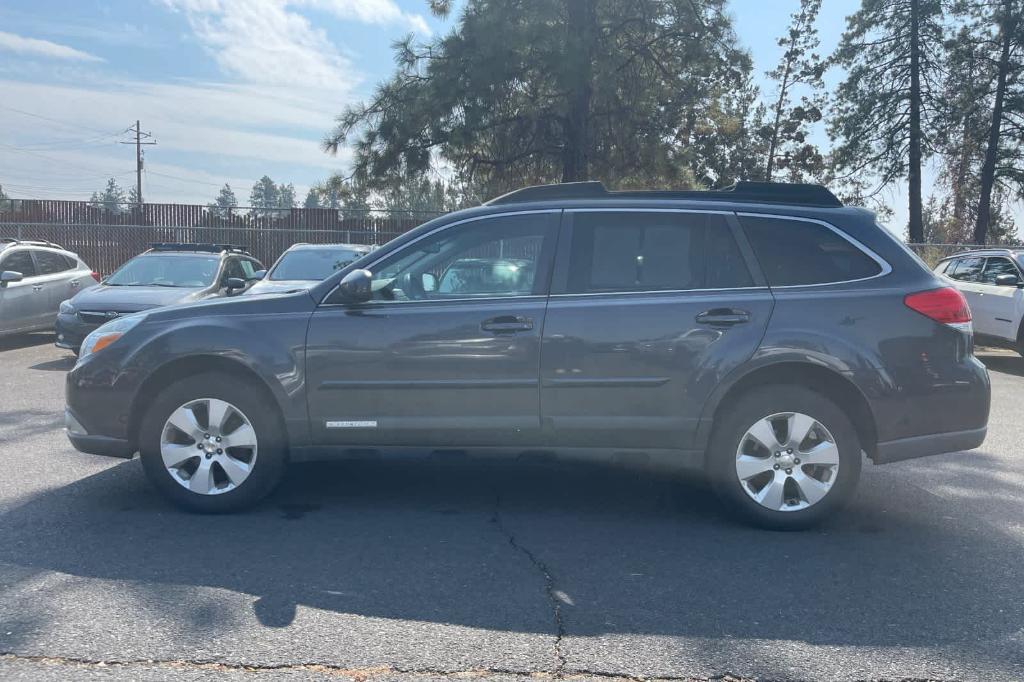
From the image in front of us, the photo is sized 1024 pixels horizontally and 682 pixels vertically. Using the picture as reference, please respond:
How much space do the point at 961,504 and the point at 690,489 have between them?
5.40ft

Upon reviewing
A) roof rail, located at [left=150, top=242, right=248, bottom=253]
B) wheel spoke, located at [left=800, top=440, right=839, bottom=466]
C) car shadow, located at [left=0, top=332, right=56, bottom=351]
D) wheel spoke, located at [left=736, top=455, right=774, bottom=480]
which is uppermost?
roof rail, located at [left=150, top=242, right=248, bottom=253]

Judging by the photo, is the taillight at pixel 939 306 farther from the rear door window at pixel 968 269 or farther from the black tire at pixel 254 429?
the rear door window at pixel 968 269

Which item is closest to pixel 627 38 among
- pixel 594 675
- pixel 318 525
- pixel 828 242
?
pixel 828 242

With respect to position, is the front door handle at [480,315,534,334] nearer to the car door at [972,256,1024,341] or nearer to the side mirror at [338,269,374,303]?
the side mirror at [338,269,374,303]

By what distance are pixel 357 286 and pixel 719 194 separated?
2174 mm

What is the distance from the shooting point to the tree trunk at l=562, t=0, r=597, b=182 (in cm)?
1709

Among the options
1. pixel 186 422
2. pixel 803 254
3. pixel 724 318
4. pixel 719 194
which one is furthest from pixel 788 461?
pixel 186 422

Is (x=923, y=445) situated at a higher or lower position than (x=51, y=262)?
lower

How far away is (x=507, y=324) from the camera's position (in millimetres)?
5227

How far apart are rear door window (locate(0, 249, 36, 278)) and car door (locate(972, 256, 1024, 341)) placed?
14.0 meters

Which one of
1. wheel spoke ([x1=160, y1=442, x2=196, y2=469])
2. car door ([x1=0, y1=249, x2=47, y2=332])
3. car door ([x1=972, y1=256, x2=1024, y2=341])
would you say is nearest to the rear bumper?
wheel spoke ([x1=160, y1=442, x2=196, y2=469])

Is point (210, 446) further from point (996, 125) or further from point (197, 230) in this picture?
point (996, 125)

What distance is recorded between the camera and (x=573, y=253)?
5391 millimetres

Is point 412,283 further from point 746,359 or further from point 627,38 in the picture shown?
point 627,38
